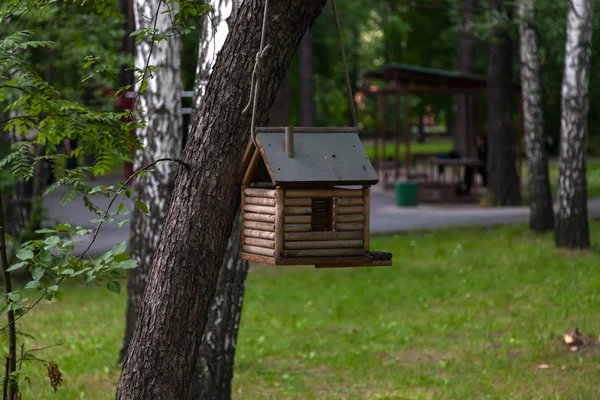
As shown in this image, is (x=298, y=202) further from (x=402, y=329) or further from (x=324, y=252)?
(x=402, y=329)

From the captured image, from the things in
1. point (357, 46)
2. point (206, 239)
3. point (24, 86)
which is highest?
point (357, 46)

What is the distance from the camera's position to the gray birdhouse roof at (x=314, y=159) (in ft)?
13.4

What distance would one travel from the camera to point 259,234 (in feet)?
14.0

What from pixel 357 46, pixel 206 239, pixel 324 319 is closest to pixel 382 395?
pixel 324 319

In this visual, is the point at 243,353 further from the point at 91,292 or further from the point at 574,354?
the point at 91,292

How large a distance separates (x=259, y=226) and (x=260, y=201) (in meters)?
0.10

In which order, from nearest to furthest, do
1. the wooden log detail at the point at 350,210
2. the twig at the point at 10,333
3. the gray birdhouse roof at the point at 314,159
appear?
the gray birdhouse roof at the point at 314,159, the wooden log detail at the point at 350,210, the twig at the point at 10,333

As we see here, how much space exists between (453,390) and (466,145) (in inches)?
800

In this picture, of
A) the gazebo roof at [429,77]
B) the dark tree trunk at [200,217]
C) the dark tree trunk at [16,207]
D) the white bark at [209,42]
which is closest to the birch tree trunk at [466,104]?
the gazebo roof at [429,77]

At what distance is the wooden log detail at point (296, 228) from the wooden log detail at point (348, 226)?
0.15 meters

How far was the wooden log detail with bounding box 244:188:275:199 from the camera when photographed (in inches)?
165

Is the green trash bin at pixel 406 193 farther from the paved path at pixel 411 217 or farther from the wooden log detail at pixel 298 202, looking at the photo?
the wooden log detail at pixel 298 202

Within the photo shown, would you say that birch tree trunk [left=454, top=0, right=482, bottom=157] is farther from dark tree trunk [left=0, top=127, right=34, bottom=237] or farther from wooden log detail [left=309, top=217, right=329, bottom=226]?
wooden log detail [left=309, top=217, right=329, bottom=226]

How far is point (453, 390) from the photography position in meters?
8.12
